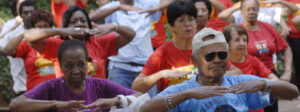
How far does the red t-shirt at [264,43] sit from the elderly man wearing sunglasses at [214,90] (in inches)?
109

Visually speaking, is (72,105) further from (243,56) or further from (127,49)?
(127,49)

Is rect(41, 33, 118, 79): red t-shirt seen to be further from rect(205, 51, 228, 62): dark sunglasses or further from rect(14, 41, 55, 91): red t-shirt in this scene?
rect(205, 51, 228, 62): dark sunglasses

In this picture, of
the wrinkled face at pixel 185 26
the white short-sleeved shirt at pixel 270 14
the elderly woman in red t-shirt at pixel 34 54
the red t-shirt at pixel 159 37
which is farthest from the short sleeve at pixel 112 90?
the white short-sleeved shirt at pixel 270 14

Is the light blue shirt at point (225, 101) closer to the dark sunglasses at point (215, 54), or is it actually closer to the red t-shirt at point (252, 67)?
the dark sunglasses at point (215, 54)

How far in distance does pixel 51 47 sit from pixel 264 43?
2.83 metres

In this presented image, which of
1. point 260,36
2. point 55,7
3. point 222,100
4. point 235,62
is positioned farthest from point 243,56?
point 55,7

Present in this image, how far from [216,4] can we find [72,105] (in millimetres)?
4015

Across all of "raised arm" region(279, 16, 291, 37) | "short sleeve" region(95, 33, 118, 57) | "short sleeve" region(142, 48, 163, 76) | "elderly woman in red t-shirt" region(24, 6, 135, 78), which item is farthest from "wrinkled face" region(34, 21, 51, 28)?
"raised arm" region(279, 16, 291, 37)

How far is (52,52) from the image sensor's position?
5992 millimetres

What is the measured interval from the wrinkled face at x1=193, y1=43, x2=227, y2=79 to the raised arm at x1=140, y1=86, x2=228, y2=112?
287 millimetres

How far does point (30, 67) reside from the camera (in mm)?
7172

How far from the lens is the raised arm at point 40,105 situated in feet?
14.9

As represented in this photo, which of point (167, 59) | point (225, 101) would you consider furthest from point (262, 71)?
point (225, 101)

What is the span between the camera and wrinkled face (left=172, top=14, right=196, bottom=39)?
5695mm
